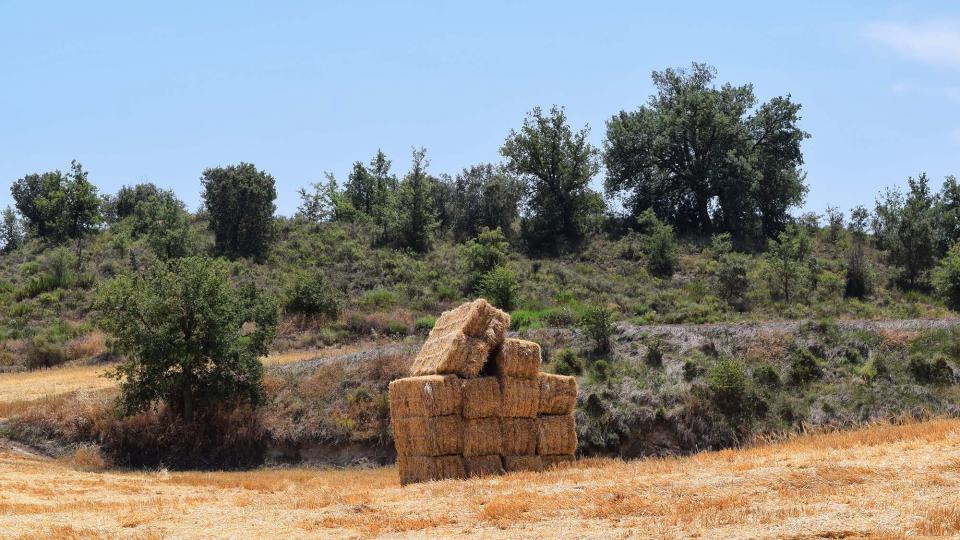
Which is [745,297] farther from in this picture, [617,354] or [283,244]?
[283,244]

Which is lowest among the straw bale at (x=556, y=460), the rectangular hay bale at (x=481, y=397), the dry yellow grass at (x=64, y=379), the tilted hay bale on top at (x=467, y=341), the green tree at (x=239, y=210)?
the straw bale at (x=556, y=460)

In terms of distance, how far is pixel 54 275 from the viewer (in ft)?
193

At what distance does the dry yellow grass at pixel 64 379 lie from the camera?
3500cm

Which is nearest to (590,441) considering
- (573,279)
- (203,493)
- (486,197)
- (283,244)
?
(203,493)

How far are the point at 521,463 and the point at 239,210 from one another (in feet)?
151

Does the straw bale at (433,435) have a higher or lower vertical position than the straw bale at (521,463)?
higher

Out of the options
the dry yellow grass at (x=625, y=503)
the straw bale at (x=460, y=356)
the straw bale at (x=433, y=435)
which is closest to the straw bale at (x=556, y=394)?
the straw bale at (x=460, y=356)

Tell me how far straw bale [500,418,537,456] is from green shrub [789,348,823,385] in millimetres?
15110

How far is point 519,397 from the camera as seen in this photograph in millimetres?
21969

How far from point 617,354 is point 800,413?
269 inches

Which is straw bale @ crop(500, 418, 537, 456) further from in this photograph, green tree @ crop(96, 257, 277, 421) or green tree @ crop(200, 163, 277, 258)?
green tree @ crop(200, 163, 277, 258)

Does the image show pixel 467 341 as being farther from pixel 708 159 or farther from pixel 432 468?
pixel 708 159

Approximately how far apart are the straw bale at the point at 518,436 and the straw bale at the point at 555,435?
154 millimetres

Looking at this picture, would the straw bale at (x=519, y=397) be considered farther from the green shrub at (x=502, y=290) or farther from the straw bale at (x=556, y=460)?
the green shrub at (x=502, y=290)
